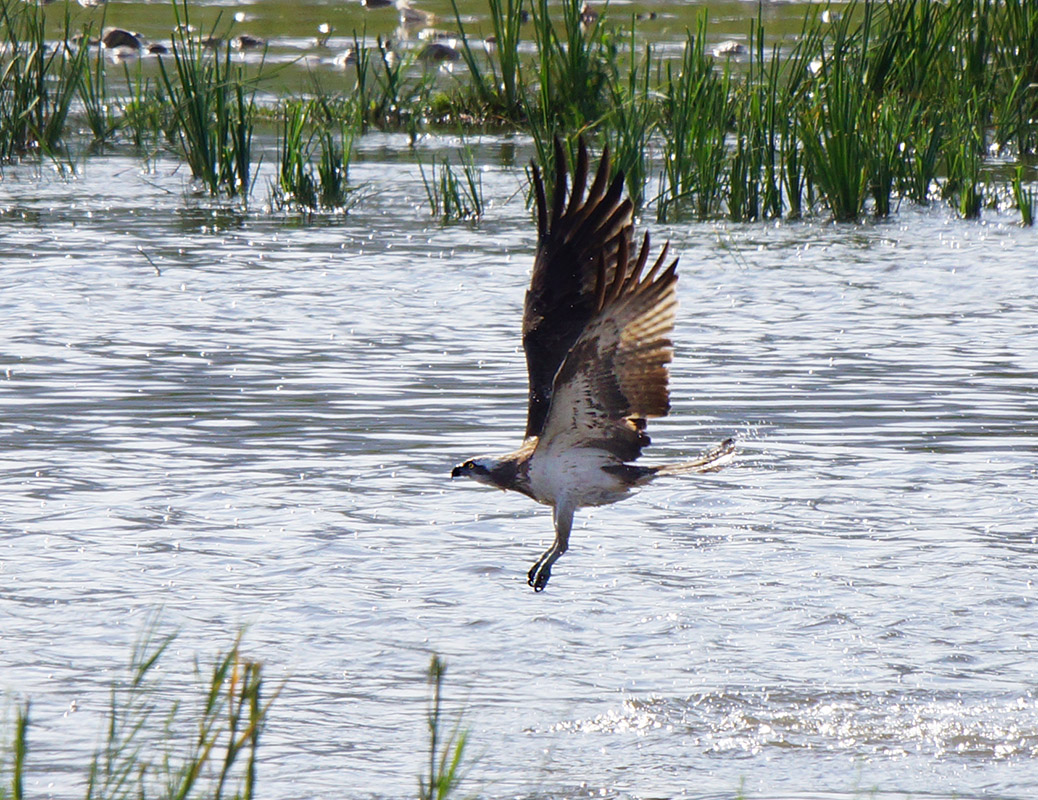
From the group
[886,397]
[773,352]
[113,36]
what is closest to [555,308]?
[886,397]

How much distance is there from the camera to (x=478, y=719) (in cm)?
414

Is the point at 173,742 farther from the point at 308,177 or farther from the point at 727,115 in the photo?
the point at 308,177

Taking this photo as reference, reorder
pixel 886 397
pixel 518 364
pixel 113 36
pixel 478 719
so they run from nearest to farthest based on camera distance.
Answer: pixel 478 719 < pixel 886 397 < pixel 518 364 < pixel 113 36

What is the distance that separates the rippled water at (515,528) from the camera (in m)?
4.05

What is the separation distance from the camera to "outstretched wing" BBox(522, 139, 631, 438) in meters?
4.71

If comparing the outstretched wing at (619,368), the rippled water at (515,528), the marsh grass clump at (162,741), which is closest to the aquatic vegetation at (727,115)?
the rippled water at (515,528)

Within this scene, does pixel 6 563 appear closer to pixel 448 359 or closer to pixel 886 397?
pixel 448 359

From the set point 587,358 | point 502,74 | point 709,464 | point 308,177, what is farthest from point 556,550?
point 502,74

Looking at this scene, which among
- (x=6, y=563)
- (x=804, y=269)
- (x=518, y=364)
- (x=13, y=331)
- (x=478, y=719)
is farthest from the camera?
(x=804, y=269)

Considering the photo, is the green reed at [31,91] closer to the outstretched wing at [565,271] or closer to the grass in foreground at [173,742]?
the outstretched wing at [565,271]

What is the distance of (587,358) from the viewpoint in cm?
450

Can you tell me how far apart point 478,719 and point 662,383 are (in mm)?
1089

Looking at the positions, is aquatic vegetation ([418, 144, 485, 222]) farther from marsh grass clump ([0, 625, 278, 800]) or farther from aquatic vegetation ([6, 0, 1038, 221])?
marsh grass clump ([0, 625, 278, 800])

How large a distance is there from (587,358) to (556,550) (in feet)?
2.06
